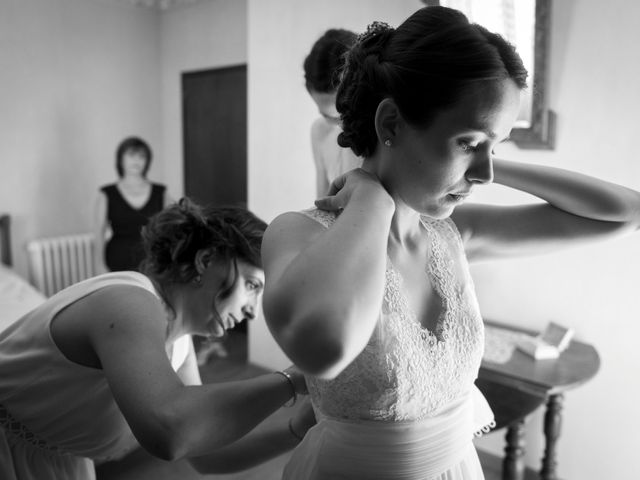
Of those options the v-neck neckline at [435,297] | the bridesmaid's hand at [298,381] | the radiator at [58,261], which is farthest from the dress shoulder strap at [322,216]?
the radiator at [58,261]

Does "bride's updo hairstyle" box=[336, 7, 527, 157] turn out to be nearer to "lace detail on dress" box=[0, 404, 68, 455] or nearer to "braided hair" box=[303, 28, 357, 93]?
"braided hair" box=[303, 28, 357, 93]

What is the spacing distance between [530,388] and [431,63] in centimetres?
131

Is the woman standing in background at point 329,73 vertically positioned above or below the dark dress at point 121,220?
above

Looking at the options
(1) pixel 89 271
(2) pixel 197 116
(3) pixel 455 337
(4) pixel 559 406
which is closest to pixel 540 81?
(4) pixel 559 406

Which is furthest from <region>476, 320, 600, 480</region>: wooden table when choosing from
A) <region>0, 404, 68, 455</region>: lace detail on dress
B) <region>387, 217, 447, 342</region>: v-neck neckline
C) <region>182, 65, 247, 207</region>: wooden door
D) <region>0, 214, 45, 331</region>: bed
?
<region>182, 65, 247, 207</region>: wooden door

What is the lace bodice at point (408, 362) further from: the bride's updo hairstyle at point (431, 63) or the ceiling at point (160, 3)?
the ceiling at point (160, 3)

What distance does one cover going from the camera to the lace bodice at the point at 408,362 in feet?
2.42

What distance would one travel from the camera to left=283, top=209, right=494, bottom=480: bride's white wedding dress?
0.74m

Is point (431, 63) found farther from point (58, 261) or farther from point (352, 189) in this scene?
point (58, 261)

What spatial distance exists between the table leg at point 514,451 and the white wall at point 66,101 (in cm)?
322

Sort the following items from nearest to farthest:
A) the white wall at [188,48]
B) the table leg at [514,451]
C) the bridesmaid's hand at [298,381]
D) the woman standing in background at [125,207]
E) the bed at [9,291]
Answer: the bridesmaid's hand at [298,381] → the table leg at [514,451] → the bed at [9,291] → the woman standing in background at [125,207] → the white wall at [188,48]

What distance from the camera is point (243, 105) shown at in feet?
12.1

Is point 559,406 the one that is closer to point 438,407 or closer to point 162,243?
point 438,407

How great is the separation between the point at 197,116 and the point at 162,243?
3.17 meters
